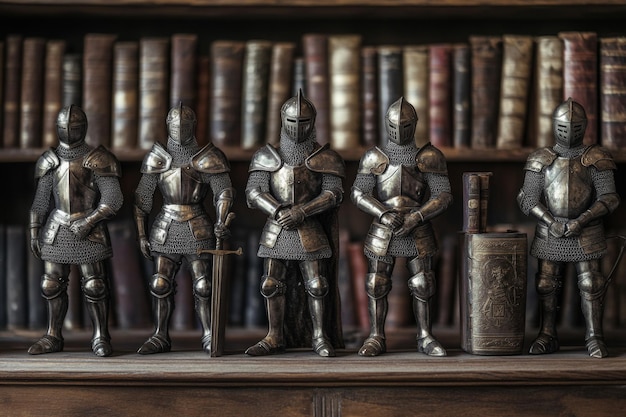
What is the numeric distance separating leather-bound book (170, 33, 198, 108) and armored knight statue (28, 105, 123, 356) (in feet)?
1.36

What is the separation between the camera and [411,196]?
227 centimetres

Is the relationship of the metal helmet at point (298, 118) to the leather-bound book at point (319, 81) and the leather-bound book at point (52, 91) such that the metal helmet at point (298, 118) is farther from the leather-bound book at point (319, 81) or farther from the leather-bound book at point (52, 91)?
the leather-bound book at point (52, 91)

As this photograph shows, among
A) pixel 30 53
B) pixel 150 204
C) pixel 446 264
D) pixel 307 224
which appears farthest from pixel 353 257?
pixel 30 53

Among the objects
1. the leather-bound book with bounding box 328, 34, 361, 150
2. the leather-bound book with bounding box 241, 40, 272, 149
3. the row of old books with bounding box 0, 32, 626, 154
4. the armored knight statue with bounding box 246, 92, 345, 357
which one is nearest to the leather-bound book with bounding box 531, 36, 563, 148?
the row of old books with bounding box 0, 32, 626, 154

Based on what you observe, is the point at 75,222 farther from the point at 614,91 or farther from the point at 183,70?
the point at 614,91

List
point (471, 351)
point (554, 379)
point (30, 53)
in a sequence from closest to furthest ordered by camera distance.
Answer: point (554, 379) < point (471, 351) < point (30, 53)

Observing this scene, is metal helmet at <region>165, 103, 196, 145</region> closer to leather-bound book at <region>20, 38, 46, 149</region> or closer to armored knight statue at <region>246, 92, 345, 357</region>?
armored knight statue at <region>246, 92, 345, 357</region>

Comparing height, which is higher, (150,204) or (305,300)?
(150,204)

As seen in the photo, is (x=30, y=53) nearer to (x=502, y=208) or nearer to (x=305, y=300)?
(x=305, y=300)

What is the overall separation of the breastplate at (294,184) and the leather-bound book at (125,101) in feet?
1.87

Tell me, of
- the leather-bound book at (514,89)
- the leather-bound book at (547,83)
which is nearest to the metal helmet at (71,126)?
the leather-bound book at (514,89)

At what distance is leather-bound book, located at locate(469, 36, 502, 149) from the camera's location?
2609 millimetres

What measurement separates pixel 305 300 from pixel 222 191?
14.5 inches

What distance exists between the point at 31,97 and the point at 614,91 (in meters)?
1.67
